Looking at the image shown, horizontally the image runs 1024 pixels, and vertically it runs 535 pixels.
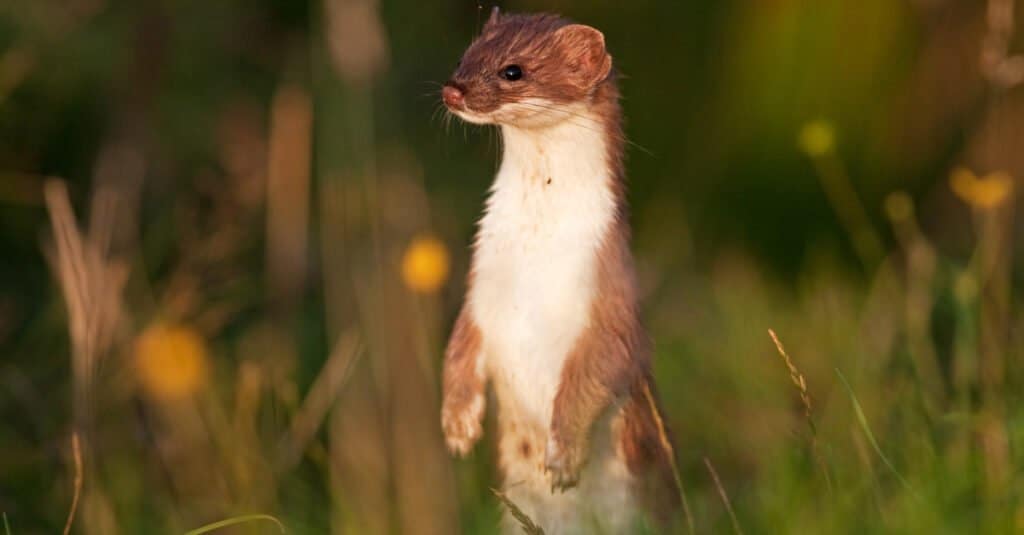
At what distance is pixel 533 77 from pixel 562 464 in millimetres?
682

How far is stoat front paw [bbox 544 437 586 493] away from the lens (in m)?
2.47

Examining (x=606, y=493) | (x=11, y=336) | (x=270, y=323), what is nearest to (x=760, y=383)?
(x=606, y=493)

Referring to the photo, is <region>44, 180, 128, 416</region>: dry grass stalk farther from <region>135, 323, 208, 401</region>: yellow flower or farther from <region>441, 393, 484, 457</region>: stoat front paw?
<region>441, 393, 484, 457</region>: stoat front paw

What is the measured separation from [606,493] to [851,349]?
125 cm

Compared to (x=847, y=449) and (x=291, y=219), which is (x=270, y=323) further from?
(x=847, y=449)

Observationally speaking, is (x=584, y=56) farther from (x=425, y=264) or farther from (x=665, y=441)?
(x=665, y=441)

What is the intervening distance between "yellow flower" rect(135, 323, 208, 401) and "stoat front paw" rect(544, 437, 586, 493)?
1.28 metres

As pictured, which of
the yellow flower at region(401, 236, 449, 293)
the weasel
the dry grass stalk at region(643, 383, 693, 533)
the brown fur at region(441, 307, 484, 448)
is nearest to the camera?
the dry grass stalk at region(643, 383, 693, 533)

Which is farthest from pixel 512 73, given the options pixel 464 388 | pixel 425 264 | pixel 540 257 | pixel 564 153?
pixel 464 388

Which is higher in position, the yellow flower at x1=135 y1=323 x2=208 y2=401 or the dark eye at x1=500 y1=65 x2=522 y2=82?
the dark eye at x1=500 y1=65 x2=522 y2=82

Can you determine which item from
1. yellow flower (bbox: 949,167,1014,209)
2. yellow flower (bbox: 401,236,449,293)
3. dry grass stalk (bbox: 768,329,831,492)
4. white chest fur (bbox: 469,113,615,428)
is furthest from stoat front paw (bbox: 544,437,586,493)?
yellow flower (bbox: 949,167,1014,209)

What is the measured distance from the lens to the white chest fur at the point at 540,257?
2.53 meters

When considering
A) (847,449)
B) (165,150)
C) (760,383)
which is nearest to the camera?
(847,449)

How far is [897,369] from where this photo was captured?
3666 mm
